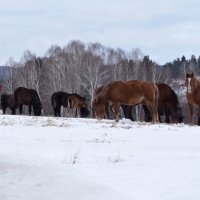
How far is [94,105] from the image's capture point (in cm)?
2406

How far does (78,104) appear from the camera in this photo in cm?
3656

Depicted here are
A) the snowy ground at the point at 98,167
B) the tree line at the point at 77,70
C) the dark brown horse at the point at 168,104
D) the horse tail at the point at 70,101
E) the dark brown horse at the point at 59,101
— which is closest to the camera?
the snowy ground at the point at 98,167

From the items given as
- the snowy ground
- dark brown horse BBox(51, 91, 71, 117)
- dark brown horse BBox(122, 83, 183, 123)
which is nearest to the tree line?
dark brown horse BBox(51, 91, 71, 117)

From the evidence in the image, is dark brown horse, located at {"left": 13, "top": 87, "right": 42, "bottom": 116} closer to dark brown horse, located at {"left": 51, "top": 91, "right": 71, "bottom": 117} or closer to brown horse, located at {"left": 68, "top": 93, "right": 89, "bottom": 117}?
dark brown horse, located at {"left": 51, "top": 91, "right": 71, "bottom": 117}

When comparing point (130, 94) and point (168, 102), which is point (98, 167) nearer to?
point (130, 94)

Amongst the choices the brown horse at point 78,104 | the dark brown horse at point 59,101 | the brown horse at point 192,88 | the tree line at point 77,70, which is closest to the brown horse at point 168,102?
the brown horse at point 192,88

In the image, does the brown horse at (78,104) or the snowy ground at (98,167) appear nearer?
the snowy ground at (98,167)

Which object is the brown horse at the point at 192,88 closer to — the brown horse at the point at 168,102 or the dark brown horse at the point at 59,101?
the brown horse at the point at 168,102

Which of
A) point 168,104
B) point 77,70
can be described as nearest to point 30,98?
point 168,104

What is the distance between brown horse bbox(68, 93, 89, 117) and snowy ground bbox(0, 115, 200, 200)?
21794 millimetres

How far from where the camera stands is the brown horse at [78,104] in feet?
119

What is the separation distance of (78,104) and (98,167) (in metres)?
27.9

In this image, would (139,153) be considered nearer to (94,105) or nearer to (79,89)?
(94,105)

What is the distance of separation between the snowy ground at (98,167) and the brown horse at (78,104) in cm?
2179
